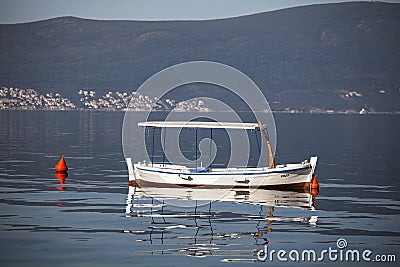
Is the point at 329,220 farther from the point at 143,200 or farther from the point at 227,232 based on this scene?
the point at 143,200

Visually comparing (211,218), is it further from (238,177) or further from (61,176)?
(61,176)

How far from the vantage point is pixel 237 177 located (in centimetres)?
6153

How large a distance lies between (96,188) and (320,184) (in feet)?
55.0

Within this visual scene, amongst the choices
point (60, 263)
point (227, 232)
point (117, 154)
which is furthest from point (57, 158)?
point (60, 263)

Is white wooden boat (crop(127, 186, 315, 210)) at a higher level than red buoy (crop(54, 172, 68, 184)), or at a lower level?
lower

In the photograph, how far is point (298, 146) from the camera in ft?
382
